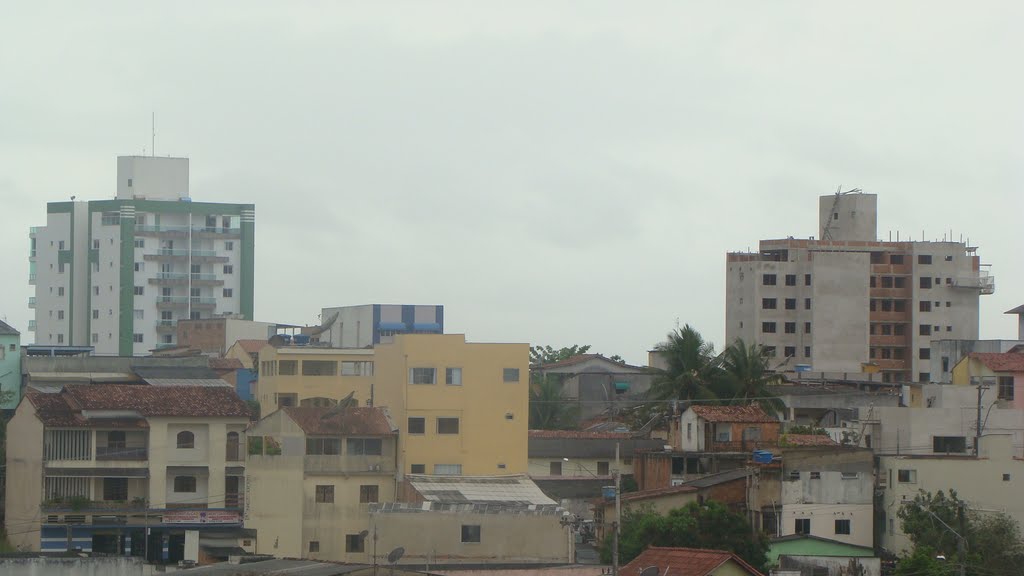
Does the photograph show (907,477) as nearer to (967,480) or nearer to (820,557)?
(967,480)

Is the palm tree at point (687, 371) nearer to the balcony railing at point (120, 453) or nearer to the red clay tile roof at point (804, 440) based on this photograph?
the red clay tile roof at point (804, 440)

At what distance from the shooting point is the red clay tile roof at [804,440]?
67.9 meters

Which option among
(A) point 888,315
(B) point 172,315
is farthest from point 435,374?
(B) point 172,315

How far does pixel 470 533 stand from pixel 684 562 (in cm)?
1599

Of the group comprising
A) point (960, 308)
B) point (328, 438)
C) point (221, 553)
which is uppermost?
point (960, 308)

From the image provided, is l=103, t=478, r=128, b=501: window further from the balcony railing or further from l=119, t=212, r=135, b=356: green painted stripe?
l=119, t=212, r=135, b=356: green painted stripe

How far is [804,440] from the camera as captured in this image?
69312 millimetres

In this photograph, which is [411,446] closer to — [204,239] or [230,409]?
[230,409]

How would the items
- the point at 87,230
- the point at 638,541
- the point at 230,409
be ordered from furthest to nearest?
the point at 87,230 → the point at 230,409 → the point at 638,541

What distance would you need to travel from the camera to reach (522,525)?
6066cm

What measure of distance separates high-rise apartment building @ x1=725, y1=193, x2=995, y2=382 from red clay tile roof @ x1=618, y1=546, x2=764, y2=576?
75.8 m

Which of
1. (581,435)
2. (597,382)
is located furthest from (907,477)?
(597,382)

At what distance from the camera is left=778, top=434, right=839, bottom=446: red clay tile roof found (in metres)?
67.9

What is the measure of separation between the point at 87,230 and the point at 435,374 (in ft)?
305
